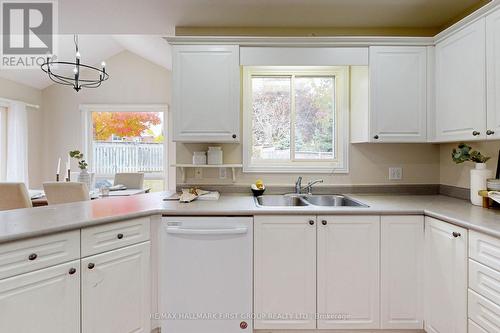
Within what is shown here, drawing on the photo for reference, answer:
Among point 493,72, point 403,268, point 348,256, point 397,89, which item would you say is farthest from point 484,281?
point 397,89

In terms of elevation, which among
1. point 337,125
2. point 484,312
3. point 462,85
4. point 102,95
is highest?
point 102,95

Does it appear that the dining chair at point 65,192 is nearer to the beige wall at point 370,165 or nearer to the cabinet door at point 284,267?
the beige wall at point 370,165

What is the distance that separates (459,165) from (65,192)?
146 inches

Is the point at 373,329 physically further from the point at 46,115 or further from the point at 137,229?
the point at 46,115

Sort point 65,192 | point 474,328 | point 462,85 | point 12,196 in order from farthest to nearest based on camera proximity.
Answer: point 65,192
point 12,196
point 462,85
point 474,328

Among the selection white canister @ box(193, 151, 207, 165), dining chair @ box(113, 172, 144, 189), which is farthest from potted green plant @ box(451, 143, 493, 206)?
dining chair @ box(113, 172, 144, 189)

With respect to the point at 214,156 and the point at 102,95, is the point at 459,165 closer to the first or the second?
the point at 214,156

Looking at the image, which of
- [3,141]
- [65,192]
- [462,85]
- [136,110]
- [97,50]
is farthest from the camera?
[136,110]

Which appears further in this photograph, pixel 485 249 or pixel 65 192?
pixel 65 192

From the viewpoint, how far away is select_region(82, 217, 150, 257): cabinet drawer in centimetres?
156

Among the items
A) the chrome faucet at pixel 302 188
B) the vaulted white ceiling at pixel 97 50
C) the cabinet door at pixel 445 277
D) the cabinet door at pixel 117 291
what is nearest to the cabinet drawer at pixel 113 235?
the cabinet door at pixel 117 291

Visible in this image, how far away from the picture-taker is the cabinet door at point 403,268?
1879 millimetres

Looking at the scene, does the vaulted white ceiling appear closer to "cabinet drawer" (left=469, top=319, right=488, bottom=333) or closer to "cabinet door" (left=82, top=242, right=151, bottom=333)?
"cabinet door" (left=82, top=242, right=151, bottom=333)

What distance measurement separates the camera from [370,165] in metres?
2.66
